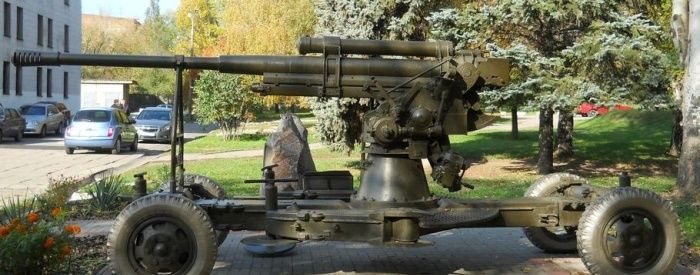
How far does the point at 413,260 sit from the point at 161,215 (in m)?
2.78

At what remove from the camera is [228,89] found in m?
33.8

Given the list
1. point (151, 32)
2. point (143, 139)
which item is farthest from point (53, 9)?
point (151, 32)

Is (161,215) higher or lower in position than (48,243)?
higher

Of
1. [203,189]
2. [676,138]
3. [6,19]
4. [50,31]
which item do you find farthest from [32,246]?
[50,31]

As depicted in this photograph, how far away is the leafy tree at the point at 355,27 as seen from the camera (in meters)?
19.1

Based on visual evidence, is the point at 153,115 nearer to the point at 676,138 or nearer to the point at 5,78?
the point at 5,78

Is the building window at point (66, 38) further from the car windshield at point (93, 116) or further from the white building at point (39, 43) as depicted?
the car windshield at point (93, 116)

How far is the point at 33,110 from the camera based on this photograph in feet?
122

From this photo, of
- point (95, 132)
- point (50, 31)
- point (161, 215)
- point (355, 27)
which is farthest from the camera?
point (50, 31)

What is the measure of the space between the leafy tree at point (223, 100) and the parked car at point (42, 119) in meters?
7.44

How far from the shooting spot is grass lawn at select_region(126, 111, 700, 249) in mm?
14477

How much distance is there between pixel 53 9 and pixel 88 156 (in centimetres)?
3363

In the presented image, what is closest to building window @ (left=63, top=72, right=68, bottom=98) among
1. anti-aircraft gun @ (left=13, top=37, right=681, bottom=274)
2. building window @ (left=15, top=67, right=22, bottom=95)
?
building window @ (left=15, top=67, right=22, bottom=95)

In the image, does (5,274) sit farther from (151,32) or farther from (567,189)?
(151,32)
